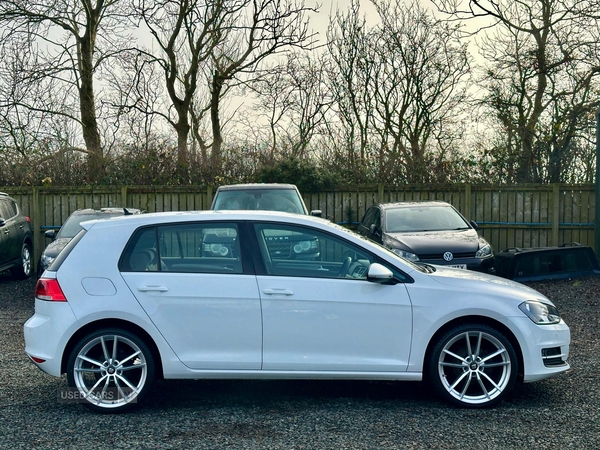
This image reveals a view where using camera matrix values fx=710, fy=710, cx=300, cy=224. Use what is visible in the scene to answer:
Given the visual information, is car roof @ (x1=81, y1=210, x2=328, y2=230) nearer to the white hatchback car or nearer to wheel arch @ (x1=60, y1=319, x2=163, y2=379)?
the white hatchback car

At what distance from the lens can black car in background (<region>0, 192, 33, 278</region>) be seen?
533 inches

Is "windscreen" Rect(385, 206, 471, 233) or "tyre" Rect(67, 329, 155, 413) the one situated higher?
"windscreen" Rect(385, 206, 471, 233)

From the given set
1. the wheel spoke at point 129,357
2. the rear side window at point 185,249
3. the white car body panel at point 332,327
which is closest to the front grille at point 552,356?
the white car body panel at point 332,327

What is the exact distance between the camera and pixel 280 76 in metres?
23.5

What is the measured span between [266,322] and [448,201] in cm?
1152

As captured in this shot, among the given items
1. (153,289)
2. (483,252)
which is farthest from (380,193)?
(153,289)

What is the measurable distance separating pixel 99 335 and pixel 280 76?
18837mm

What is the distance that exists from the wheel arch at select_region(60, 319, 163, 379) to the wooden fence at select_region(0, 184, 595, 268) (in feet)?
35.8

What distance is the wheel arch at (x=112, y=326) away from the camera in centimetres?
560

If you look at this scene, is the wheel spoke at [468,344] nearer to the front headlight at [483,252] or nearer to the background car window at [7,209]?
the front headlight at [483,252]

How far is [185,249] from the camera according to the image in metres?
5.71

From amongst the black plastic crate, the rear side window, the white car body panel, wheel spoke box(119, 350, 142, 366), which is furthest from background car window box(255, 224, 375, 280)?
the black plastic crate

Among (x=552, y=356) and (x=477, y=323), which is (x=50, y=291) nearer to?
(x=477, y=323)

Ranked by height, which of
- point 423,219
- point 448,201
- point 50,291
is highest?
point 448,201
